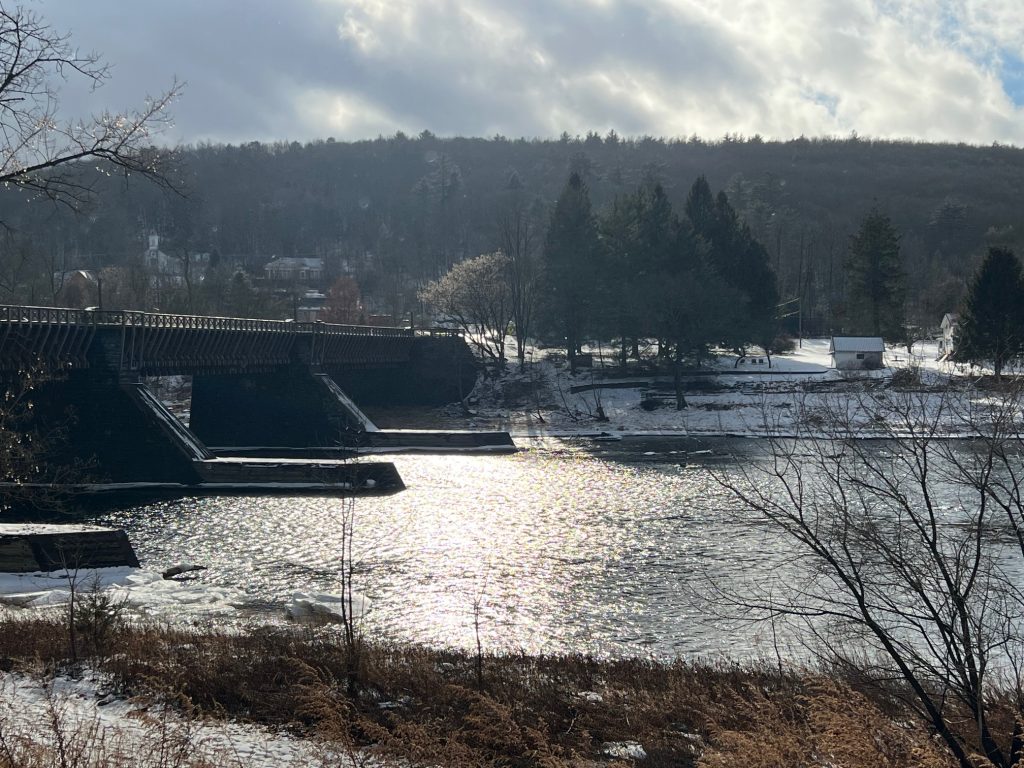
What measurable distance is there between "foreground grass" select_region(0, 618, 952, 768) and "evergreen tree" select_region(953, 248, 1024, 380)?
60420 millimetres

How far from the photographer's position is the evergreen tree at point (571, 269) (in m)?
78.2

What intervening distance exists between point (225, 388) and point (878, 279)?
193ft

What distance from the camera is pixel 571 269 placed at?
259ft

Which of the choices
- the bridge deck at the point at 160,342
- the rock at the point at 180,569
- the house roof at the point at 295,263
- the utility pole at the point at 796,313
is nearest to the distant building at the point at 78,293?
the bridge deck at the point at 160,342

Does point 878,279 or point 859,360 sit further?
point 878,279

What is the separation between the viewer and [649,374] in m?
76.9

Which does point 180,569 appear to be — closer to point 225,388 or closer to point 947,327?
point 225,388

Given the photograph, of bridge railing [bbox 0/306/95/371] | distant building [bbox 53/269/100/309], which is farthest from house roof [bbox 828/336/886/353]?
distant building [bbox 53/269/100/309]

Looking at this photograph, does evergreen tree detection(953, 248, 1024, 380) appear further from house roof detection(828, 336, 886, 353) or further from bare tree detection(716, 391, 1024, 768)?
bare tree detection(716, 391, 1024, 768)

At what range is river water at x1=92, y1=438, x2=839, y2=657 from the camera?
19.4 metres

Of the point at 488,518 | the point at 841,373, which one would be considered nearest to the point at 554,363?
the point at 841,373

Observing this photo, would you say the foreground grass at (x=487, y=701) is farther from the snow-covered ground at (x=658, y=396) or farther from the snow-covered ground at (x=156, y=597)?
the snow-covered ground at (x=658, y=396)

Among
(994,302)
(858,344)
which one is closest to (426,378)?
(858,344)

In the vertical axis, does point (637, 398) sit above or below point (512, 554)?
above
